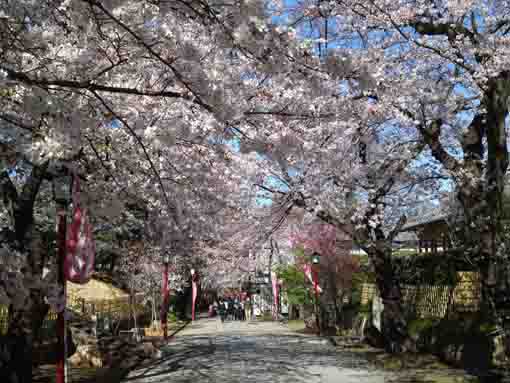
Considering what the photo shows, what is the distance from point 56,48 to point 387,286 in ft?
37.3

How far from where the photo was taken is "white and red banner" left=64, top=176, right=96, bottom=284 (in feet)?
21.1

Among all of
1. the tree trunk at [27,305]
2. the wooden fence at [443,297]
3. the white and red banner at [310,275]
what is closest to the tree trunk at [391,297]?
the wooden fence at [443,297]

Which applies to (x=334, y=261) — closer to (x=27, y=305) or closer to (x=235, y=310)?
(x=27, y=305)

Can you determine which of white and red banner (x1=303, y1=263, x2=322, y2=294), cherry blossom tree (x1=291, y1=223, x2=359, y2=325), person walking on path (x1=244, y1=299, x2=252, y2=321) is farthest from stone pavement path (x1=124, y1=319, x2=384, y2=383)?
person walking on path (x1=244, y1=299, x2=252, y2=321)

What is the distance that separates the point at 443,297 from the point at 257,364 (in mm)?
5158

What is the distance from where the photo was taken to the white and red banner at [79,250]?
643 centimetres

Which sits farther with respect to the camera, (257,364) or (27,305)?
(257,364)

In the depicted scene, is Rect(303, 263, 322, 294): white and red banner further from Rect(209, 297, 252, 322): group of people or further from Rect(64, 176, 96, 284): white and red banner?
Rect(64, 176, 96, 284): white and red banner

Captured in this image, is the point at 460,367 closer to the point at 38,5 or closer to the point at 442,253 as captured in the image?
the point at 442,253

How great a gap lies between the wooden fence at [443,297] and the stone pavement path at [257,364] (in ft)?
7.82

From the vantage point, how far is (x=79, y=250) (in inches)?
256

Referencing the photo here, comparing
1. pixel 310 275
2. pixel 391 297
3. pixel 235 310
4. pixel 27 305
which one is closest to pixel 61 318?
pixel 27 305

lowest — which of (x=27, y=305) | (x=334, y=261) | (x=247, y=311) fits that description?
(x=247, y=311)

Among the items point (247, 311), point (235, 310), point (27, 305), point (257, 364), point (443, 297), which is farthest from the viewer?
point (247, 311)
